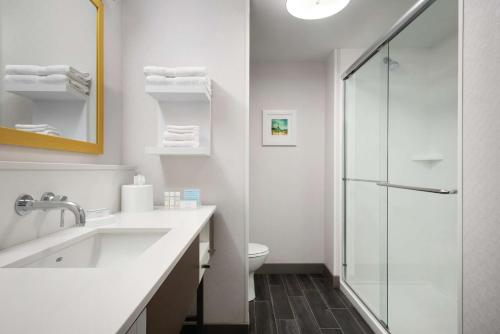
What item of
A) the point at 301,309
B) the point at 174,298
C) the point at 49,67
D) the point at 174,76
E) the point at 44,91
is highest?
the point at 174,76

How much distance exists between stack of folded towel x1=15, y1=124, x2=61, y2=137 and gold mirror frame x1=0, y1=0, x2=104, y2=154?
1 cm

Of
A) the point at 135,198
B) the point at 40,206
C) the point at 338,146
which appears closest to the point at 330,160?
the point at 338,146

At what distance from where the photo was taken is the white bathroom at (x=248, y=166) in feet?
2.94

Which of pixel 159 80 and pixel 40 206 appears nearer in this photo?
pixel 40 206

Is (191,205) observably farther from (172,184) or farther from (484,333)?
(484,333)

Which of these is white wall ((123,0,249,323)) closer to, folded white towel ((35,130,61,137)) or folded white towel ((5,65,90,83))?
folded white towel ((5,65,90,83))

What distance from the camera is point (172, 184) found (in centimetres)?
179

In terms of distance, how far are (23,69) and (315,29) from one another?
2.08 metres

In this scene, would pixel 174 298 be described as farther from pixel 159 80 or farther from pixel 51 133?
pixel 159 80

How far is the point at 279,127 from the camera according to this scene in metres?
2.96

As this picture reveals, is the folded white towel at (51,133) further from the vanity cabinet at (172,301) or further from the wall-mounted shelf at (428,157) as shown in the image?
the wall-mounted shelf at (428,157)

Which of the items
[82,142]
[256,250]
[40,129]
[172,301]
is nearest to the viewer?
[172,301]

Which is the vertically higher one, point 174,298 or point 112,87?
point 112,87

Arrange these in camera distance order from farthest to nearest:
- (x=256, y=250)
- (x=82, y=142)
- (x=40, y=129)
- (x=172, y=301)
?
(x=256, y=250) < (x=82, y=142) < (x=40, y=129) < (x=172, y=301)
